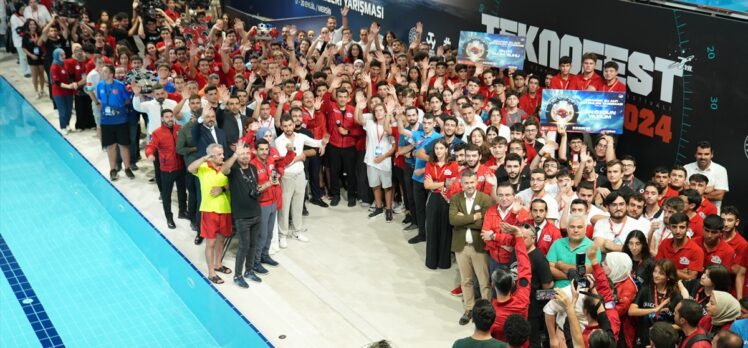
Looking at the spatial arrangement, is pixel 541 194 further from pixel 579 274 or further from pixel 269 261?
pixel 269 261

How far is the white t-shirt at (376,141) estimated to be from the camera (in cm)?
999

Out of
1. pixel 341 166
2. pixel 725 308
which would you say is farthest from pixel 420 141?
pixel 725 308

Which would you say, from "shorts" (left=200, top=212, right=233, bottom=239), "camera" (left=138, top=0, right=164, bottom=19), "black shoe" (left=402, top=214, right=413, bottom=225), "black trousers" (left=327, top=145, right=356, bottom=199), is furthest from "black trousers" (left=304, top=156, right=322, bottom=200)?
"camera" (left=138, top=0, right=164, bottom=19)

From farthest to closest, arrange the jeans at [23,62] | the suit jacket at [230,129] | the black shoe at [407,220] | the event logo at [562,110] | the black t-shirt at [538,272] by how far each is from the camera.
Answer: the jeans at [23,62] → the black shoe at [407,220] → the suit jacket at [230,129] → the event logo at [562,110] → the black t-shirt at [538,272]

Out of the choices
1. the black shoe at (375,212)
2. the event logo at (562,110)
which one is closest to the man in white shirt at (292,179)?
the black shoe at (375,212)

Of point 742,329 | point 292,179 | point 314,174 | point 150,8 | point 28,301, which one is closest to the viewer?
point 742,329

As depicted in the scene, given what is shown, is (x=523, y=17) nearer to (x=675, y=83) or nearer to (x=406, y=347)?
(x=675, y=83)

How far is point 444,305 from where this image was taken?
8.43m

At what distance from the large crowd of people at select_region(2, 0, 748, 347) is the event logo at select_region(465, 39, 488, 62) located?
145 millimetres

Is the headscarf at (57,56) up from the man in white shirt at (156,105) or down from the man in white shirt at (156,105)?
up

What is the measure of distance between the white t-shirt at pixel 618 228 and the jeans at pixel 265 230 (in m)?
3.35

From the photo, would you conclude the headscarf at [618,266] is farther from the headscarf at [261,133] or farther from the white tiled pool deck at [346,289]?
the headscarf at [261,133]

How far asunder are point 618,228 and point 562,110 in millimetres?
2327

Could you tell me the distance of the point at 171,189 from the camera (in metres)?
10.2
